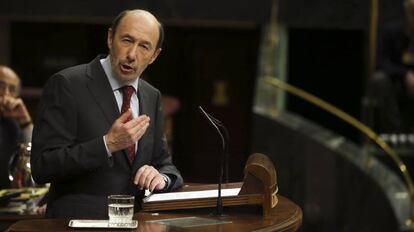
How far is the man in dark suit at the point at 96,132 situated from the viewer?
3471 mm

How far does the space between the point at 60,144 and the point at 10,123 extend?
193 centimetres

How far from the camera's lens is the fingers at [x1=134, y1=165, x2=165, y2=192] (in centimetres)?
355

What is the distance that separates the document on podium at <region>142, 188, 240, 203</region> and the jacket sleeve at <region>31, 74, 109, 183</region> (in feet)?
0.71

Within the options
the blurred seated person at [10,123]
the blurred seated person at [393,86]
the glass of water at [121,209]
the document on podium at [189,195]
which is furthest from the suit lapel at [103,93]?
the blurred seated person at [393,86]

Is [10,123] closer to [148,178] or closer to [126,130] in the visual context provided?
[148,178]

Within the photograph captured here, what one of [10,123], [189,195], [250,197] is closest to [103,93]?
[189,195]

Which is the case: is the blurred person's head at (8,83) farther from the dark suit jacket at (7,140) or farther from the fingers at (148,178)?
the fingers at (148,178)

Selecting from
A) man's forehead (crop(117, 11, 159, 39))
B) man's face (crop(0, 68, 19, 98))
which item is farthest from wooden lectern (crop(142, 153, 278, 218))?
man's face (crop(0, 68, 19, 98))

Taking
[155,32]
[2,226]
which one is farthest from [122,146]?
[2,226]

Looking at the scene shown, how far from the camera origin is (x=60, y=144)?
138 inches

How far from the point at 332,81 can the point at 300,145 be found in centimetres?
457

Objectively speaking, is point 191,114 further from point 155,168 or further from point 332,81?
point 155,168

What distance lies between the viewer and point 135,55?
3588 mm

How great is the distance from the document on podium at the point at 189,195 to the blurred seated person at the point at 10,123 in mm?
1820
